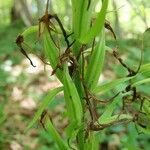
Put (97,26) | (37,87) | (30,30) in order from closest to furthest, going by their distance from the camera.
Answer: (97,26), (30,30), (37,87)

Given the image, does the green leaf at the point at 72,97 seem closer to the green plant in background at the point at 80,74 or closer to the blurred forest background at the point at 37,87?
the green plant in background at the point at 80,74

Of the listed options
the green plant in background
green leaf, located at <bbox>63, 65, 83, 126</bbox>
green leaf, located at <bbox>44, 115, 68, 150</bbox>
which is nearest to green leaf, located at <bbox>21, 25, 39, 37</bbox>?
the green plant in background

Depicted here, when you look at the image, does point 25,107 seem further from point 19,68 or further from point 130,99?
point 130,99

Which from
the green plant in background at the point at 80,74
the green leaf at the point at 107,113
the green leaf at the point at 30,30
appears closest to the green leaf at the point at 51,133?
the green plant in background at the point at 80,74

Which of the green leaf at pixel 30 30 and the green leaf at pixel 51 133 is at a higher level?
→ the green leaf at pixel 30 30

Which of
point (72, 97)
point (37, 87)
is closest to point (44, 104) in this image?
point (72, 97)

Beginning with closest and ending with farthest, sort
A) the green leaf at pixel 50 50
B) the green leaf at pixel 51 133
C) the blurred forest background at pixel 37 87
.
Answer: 1. the green leaf at pixel 50 50
2. the green leaf at pixel 51 133
3. the blurred forest background at pixel 37 87

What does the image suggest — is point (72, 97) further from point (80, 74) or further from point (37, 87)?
point (37, 87)
